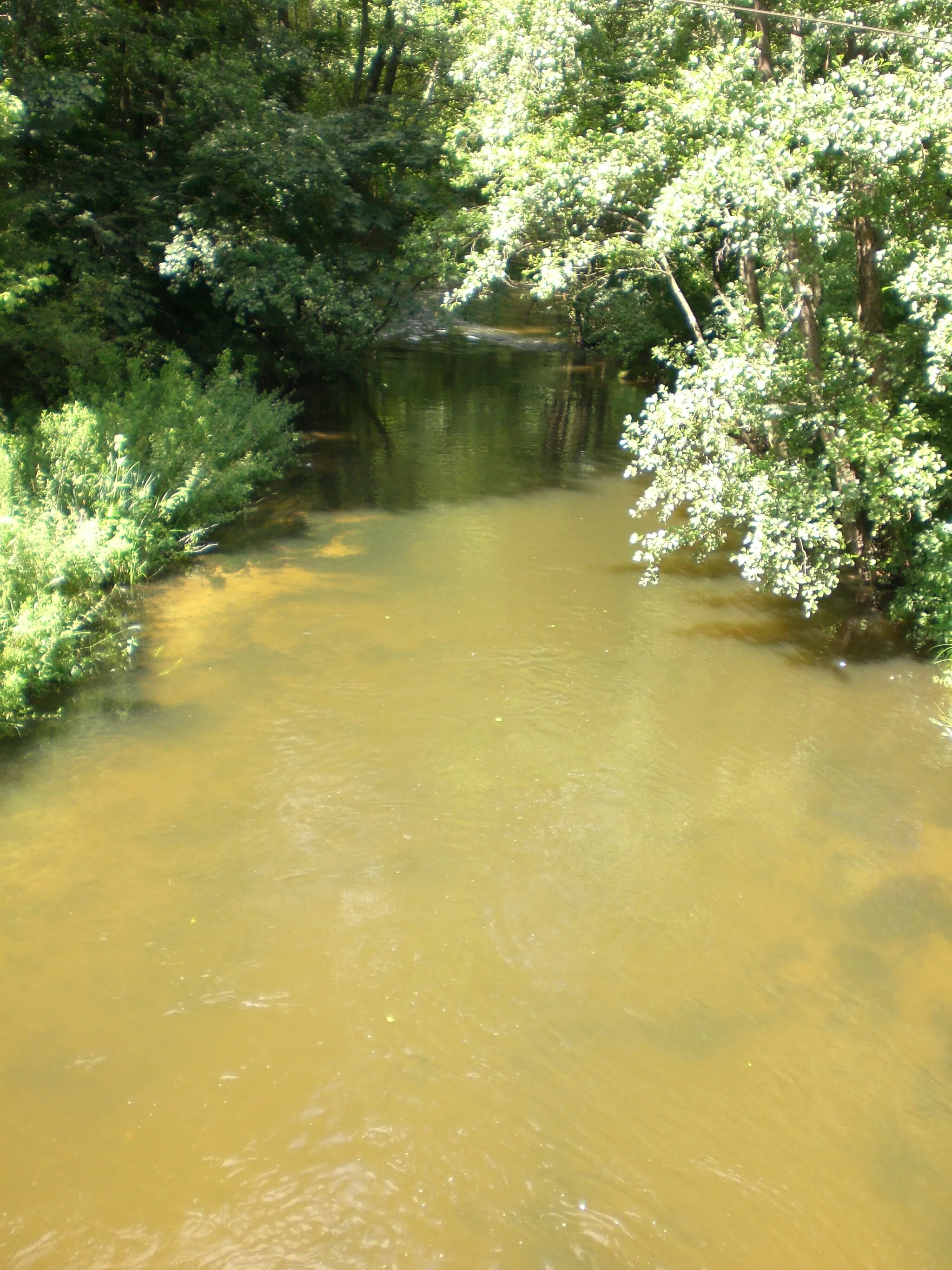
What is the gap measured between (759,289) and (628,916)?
8.50 metres

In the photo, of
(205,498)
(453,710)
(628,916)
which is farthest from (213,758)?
(205,498)

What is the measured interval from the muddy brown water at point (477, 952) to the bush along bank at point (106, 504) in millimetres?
502

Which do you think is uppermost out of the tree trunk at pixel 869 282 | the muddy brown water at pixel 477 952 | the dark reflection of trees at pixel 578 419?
the tree trunk at pixel 869 282

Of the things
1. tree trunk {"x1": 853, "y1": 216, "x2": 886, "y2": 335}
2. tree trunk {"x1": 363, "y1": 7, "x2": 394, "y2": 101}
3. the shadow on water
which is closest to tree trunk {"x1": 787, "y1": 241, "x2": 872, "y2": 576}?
tree trunk {"x1": 853, "y1": 216, "x2": 886, "y2": 335}

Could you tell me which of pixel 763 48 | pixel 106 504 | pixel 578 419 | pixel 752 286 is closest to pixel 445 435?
pixel 578 419

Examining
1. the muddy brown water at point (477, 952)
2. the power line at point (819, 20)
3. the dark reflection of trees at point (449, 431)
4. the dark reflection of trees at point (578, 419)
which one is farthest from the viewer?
the dark reflection of trees at point (578, 419)

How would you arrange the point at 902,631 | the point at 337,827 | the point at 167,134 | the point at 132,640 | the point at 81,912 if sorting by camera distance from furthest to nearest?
the point at 167,134 → the point at 902,631 → the point at 132,640 → the point at 337,827 → the point at 81,912

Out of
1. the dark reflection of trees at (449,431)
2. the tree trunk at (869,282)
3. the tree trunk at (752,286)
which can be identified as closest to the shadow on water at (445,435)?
the dark reflection of trees at (449,431)

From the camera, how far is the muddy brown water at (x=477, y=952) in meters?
3.96

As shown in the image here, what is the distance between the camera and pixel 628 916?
5586 millimetres

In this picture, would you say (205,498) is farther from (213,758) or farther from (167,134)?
(167,134)

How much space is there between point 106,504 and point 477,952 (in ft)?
21.2

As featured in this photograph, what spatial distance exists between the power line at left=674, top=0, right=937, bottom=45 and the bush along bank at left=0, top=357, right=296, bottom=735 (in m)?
6.60

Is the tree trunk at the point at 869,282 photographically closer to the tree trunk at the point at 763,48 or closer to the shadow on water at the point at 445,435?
the tree trunk at the point at 763,48
